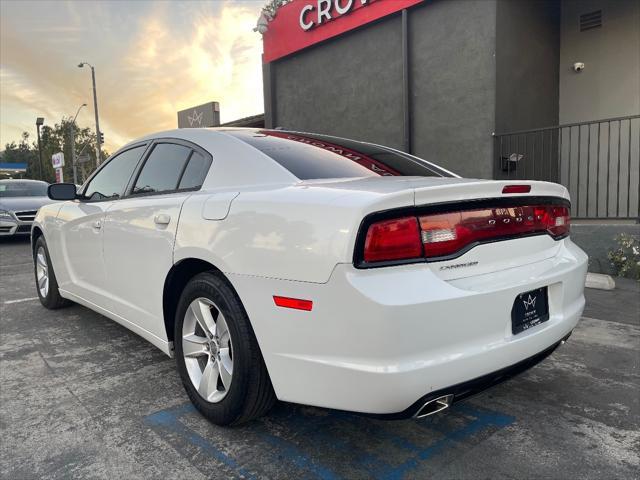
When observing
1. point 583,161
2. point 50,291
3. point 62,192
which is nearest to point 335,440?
point 62,192

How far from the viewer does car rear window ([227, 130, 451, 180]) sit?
2557mm

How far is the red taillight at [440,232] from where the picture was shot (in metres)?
1.83

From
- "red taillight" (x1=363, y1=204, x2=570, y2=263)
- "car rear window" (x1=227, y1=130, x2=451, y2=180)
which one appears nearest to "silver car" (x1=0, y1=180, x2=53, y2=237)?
"car rear window" (x1=227, y1=130, x2=451, y2=180)

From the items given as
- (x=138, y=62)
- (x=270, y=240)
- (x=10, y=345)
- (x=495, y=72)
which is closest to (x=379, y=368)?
(x=270, y=240)

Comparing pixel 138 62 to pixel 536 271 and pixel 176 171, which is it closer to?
pixel 176 171

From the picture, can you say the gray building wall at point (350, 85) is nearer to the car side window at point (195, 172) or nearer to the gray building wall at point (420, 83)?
the gray building wall at point (420, 83)

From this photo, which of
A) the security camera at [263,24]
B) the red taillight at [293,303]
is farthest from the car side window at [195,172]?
the security camera at [263,24]

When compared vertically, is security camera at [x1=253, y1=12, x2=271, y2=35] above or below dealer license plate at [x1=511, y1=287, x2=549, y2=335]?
above

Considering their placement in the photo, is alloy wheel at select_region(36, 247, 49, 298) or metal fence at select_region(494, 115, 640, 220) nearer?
alloy wheel at select_region(36, 247, 49, 298)

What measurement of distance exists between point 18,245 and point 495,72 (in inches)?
387

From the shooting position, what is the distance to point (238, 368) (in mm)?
2178

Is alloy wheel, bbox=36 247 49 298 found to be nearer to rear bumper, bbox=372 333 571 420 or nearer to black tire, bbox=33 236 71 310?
black tire, bbox=33 236 71 310

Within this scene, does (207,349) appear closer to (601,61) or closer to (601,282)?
(601,282)

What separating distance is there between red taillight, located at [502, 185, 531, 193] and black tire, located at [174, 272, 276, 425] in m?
1.25
